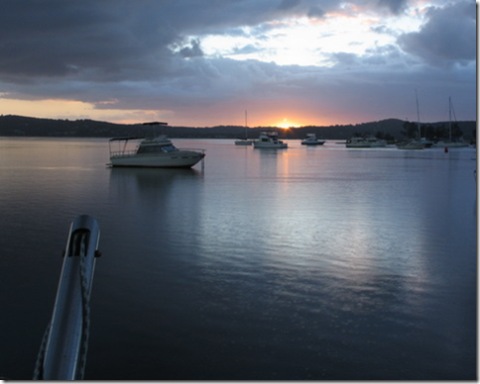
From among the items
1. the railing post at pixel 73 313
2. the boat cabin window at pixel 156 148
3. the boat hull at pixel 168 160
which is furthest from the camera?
the boat cabin window at pixel 156 148

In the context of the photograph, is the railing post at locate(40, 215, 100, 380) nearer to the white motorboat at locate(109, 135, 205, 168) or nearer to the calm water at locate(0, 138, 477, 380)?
the calm water at locate(0, 138, 477, 380)

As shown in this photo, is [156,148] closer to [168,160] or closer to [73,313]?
[168,160]

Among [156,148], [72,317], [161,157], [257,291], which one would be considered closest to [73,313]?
[72,317]

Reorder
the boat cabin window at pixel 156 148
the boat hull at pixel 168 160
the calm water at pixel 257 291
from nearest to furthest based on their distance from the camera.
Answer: the calm water at pixel 257 291 → the boat hull at pixel 168 160 → the boat cabin window at pixel 156 148

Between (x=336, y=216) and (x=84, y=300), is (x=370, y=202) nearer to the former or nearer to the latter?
(x=336, y=216)

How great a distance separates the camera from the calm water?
4.33 metres

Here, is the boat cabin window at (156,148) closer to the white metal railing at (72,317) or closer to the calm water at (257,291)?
the calm water at (257,291)

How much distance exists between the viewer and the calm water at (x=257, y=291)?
4332mm

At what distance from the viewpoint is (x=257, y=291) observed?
6121 millimetres

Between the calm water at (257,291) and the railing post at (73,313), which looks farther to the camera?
the calm water at (257,291)

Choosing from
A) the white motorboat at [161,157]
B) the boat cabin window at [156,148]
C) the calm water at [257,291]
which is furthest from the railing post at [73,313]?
the boat cabin window at [156,148]

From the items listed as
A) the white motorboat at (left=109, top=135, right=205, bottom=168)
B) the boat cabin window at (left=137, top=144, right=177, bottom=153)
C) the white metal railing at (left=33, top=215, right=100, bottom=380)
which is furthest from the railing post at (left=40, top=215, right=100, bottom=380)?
the boat cabin window at (left=137, top=144, right=177, bottom=153)

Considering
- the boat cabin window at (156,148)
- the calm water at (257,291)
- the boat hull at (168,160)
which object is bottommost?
the calm water at (257,291)

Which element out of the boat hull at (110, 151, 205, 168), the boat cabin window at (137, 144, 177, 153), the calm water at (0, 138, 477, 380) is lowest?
the calm water at (0, 138, 477, 380)
